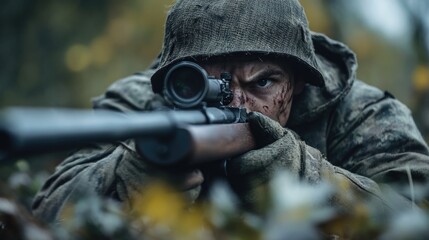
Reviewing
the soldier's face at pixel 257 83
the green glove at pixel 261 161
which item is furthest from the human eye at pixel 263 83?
the green glove at pixel 261 161

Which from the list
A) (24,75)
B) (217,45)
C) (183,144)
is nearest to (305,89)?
(217,45)

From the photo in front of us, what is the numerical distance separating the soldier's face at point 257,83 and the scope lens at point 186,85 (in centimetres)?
66

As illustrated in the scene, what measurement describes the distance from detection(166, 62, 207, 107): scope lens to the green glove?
0.87 feet

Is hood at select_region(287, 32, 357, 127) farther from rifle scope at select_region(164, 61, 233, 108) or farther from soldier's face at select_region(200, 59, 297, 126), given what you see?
rifle scope at select_region(164, 61, 233, 108)

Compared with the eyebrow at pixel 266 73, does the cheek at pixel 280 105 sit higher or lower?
lower

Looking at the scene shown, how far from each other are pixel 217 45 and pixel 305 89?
0.69 m

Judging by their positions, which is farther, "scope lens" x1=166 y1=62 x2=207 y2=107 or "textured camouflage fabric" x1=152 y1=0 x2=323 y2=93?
"textured camouflage fabric" x1=152 y1=0 x2=323 y2=93

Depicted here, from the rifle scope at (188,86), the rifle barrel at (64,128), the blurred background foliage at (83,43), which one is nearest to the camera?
the rifle barrel at (64,128)

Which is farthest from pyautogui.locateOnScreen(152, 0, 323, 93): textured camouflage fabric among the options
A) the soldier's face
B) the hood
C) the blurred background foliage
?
the blurred background foliage

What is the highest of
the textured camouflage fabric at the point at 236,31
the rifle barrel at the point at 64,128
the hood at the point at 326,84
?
the rifle barrel at the point at 64,128

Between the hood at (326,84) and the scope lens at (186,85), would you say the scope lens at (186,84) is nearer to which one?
the scope lens at (186,85)

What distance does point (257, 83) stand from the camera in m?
3.69

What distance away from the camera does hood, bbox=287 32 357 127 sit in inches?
159

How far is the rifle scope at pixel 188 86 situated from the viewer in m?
2.80
